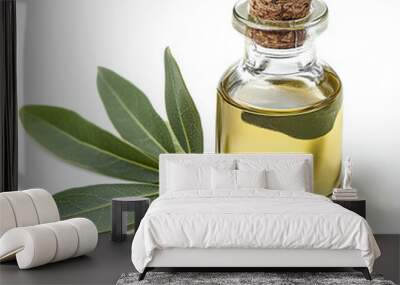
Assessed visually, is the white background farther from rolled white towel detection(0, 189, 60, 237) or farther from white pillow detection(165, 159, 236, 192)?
rolled white towel detection(0, 189, 60, 237)

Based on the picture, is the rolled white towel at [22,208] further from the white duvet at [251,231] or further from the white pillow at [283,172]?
the white pillow at [283,172]

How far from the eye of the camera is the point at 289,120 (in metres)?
6.73

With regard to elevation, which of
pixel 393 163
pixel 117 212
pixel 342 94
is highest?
pixel 342 94

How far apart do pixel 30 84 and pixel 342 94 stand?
2.85 metres

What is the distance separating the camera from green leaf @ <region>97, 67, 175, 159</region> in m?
7.04

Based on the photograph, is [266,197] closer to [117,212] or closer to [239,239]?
[239,239]

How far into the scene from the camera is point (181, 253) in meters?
4.85

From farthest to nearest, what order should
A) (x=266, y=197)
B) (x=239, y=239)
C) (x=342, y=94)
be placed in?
A: (x=342, y=94), (x=266, y=197), (x=239, y=239)

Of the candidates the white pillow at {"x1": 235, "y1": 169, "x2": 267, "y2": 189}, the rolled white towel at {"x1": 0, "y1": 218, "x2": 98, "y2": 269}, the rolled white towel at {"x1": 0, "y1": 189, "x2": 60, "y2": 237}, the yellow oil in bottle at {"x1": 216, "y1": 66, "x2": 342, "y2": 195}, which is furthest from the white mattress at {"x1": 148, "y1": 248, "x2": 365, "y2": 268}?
the yellow oil in bottle at {"x1": 216, "y1": 66, "x2": 342, "y2": 195}

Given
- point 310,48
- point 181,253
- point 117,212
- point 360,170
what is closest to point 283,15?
point 310,48

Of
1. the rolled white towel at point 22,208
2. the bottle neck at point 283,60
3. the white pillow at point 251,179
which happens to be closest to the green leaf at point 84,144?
the white pillow at point 251,179

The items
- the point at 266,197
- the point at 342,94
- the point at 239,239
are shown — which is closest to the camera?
the point at 239,239

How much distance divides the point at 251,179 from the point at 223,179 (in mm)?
224

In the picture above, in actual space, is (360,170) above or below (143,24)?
below
